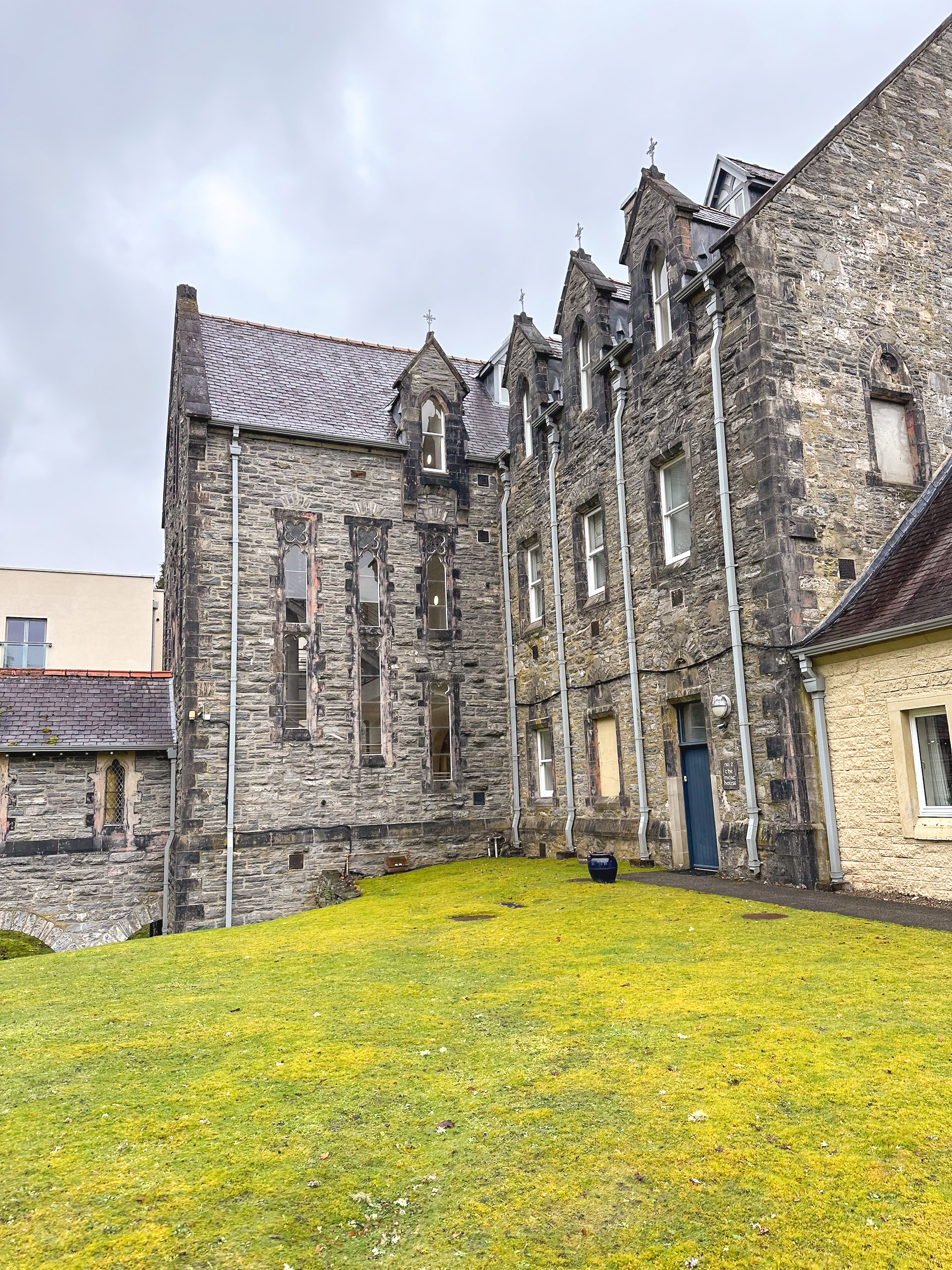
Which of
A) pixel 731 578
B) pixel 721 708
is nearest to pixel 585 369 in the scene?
pixel 731 578

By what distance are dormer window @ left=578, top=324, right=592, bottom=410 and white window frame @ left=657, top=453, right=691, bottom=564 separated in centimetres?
316

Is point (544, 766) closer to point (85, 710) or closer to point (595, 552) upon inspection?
point (595, 552)

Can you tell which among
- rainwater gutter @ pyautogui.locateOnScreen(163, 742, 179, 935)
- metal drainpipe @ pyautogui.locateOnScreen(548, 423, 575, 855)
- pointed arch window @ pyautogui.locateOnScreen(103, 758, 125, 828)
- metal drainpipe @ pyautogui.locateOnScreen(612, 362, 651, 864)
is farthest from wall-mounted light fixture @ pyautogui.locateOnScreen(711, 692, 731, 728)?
pointed arch window @ pyautogui.locateOnScreen(103, 758, 125, 828)

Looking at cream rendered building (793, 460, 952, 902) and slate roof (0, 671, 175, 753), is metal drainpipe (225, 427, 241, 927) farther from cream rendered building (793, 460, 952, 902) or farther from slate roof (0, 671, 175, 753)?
cream rendered building (793, 460, 952, 902)

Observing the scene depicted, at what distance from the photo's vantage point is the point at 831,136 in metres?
14.0

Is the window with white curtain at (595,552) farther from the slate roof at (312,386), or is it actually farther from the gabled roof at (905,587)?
the gabled roof at (905,587)

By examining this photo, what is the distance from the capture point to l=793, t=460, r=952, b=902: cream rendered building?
10.5 meters

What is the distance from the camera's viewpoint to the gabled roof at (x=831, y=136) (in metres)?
13.1

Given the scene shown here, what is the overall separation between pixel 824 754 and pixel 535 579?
967 centimetres

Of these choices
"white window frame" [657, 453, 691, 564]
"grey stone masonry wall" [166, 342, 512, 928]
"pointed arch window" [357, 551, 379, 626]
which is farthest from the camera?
"pointed arch window" [357, 551, 379, 626]

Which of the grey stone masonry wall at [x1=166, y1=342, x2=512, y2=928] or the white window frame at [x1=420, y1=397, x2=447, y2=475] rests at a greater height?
the white window frame at [x1=420, y1=397, x2=447, y2=475]

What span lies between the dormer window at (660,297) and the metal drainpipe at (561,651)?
3.96 meters

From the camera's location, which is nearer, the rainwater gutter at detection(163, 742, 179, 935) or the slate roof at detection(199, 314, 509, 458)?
the rainwater gutter at detection(163, 742, 179, 935)

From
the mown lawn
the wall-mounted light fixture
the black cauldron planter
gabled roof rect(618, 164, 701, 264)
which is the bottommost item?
the mown lawn
